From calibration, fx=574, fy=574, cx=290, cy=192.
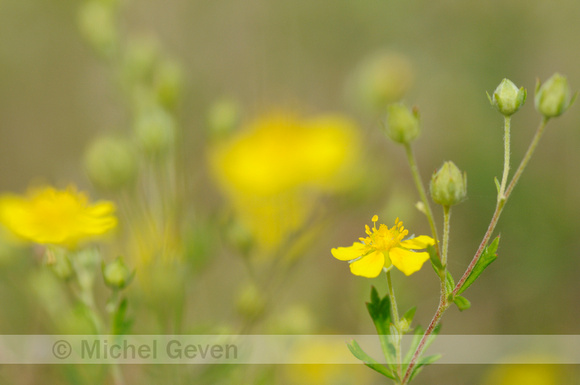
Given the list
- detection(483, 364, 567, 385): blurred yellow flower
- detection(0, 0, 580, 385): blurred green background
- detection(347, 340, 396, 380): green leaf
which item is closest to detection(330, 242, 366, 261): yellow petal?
detection(347, 340, 396, 380): green leaf

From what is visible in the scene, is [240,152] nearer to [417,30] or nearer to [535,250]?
[535,250]

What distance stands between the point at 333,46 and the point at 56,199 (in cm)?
268

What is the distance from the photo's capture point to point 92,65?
3881 mm

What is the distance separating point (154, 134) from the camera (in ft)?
5.73

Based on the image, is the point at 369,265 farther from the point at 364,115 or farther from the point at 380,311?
the point at 364,115

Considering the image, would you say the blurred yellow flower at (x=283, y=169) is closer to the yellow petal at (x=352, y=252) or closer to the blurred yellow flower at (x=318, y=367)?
the blurred yellow flower at (x=318, y=367)

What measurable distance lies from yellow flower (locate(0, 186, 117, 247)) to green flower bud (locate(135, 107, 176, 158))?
0.81 ft

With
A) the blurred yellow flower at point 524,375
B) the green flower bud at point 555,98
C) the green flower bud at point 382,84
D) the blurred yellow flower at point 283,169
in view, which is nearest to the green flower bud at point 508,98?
the green flower bud at point 555,98

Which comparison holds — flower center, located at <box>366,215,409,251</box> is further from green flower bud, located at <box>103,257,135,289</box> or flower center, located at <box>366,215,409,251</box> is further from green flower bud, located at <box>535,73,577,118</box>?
green flower bud, located at <box>103,257,135,289</box>

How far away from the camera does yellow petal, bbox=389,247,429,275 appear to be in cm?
98

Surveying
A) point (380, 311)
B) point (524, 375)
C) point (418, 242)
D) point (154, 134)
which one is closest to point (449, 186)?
point (418, 242)

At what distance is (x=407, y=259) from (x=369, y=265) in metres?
0.07

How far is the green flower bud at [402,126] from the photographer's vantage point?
1.17 m

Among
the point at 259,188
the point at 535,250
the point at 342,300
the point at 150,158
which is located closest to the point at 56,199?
the point at 150,158
